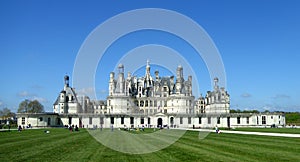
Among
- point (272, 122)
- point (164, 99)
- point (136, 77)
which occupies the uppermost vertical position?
point (136, 77)

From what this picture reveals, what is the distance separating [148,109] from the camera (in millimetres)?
105812

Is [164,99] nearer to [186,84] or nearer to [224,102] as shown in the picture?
[186,84]

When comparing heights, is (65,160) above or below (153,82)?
below

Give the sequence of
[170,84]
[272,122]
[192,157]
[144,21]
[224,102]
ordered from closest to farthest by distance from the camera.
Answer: [192,157] < [144,21] < [272,122] < [224,102] < [170,84]

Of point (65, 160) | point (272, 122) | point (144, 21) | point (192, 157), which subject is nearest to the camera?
point (65, 160)

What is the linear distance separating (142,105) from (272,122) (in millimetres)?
38545

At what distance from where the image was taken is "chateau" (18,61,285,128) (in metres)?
94.2

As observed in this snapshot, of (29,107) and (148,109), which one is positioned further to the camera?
(29,107)

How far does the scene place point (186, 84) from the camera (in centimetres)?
10375

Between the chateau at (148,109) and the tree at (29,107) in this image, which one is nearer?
the chateau at (148,109)

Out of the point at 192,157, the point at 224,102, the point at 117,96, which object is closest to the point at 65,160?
the point at 192,157

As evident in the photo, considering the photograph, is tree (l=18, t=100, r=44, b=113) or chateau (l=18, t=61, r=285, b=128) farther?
tree (l=18, t=100, r=44, b=113)

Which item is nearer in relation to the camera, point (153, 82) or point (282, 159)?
point (282, 159)

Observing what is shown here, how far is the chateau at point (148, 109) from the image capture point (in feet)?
309
